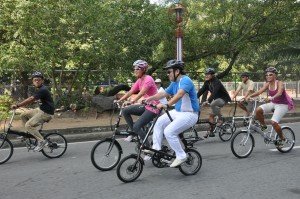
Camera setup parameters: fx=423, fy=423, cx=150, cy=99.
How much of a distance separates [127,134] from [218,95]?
181 inches

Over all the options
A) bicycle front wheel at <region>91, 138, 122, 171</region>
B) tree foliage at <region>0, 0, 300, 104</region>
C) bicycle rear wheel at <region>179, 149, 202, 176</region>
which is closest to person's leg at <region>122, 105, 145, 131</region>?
bicycle front wheel at <region>91, 138, 122, 171</region>

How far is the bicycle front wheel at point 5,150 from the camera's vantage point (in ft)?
26.7

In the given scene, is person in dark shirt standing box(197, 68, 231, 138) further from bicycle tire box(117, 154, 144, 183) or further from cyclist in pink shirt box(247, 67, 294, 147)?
bicycle tire box(117, 154, 144, 183)

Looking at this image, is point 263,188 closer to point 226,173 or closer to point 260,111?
point 226,173

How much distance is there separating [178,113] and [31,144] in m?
3.37

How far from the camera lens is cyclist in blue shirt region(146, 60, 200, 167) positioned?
660 cm

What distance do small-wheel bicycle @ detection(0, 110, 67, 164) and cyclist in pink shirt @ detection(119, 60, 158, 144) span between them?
166cm

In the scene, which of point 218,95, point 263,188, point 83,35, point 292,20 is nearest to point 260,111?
point 218,95

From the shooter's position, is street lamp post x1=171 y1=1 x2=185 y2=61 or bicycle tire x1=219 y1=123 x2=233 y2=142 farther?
street lamp post x1=171 y1=1 x2=185 y2=61

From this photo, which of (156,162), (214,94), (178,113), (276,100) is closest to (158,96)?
(178,113)

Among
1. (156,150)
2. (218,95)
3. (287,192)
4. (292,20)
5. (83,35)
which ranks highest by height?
(292,20)

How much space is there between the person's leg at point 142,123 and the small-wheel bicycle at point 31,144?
6.96 ft

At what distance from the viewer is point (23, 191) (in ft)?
20.0

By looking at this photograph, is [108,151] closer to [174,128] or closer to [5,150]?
[174,128]
